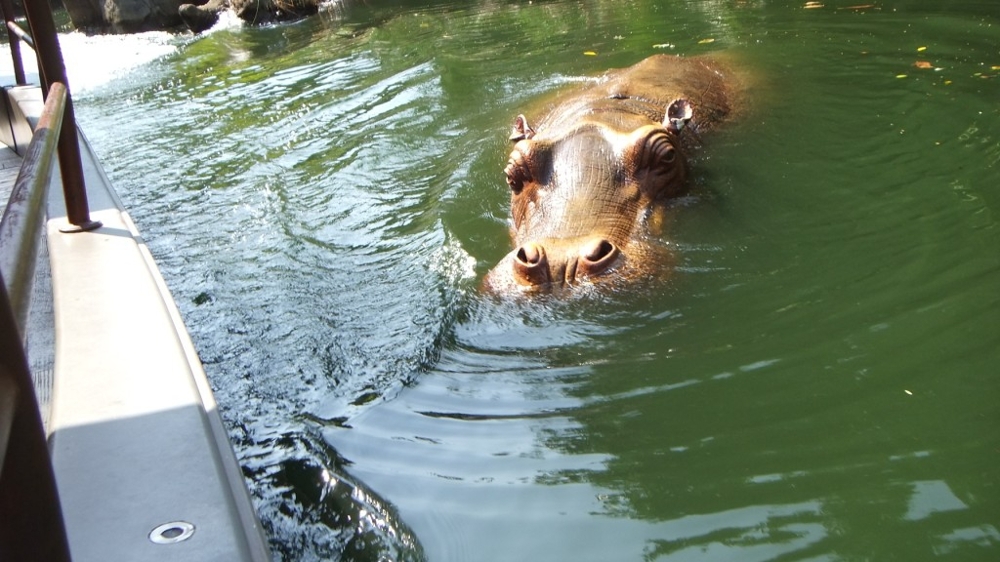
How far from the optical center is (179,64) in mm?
14547

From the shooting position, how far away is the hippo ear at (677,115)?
20.2 feet

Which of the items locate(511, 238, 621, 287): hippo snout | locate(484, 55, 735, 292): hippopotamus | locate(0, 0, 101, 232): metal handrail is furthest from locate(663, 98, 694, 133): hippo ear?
locate(0, 0, 101, 232): metal handrail

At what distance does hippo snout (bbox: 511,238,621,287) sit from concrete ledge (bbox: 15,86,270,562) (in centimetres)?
182

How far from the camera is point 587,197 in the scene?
17.5 feet

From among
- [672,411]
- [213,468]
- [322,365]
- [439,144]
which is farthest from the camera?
[439,144]

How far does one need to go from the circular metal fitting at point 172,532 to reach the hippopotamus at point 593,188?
2.84 meters

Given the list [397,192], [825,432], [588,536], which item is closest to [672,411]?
[825,432]

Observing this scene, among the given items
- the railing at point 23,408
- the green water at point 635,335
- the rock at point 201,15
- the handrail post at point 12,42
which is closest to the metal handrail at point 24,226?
the railing at point 23,408

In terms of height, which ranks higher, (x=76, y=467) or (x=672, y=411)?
(x=76, y=467)

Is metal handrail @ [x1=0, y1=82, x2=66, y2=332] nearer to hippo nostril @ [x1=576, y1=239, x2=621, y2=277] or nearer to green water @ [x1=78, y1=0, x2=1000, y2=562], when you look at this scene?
green water @ [x1=78, y1=0, x2=1000, y2=562]

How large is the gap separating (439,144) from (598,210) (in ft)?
10.4

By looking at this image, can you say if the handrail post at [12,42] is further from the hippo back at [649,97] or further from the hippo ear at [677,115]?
the hippo ear at [677,115]

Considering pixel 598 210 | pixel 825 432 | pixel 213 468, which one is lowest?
pixel 825 432

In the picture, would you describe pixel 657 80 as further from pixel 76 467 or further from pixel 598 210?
pixel 76 467
